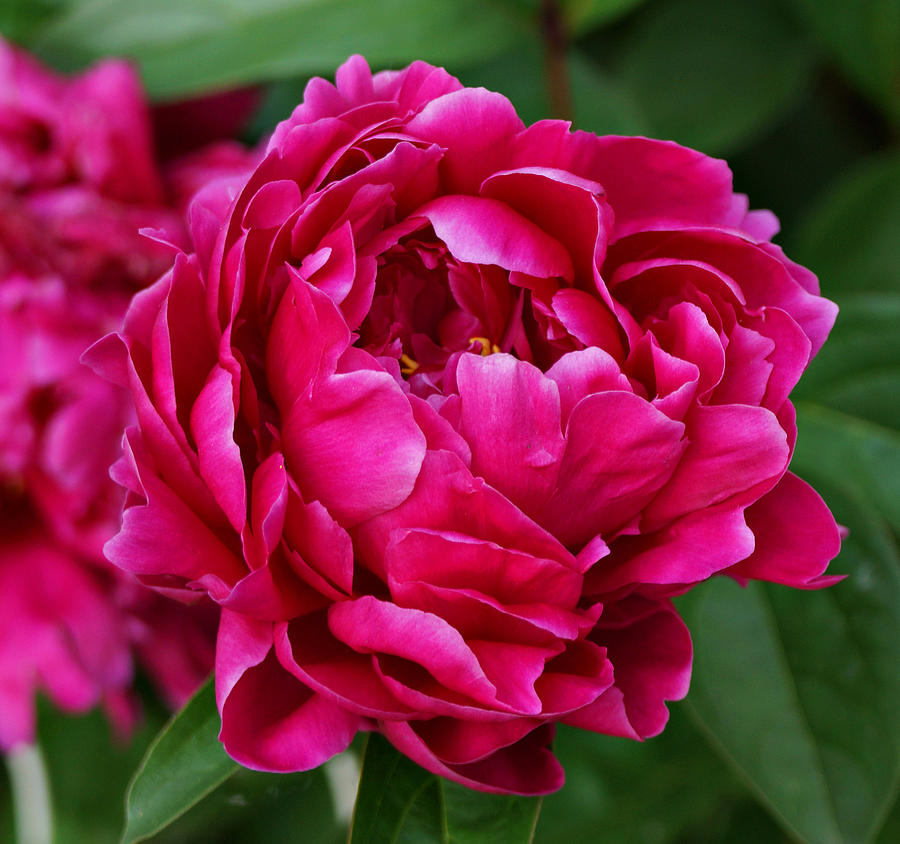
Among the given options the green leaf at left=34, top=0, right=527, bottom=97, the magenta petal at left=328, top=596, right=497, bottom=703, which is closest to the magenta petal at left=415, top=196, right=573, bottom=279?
the magenta petal at left=328, top=596, right=497, bottom=703

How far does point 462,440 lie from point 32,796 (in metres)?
0.46

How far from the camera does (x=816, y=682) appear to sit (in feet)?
1.43

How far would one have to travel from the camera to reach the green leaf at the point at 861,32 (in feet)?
2.03

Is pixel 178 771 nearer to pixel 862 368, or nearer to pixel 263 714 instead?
pixel 263 714

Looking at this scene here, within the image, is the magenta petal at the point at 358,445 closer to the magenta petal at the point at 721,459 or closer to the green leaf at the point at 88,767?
the magenta petal at the point at 721,459

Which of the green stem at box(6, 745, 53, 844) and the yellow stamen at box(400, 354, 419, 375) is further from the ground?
the yellow stamen at box(400, 354, 419, 375)

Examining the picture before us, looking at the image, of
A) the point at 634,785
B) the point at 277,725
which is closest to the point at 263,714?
the point at 277,725

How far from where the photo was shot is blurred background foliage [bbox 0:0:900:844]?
428 mm

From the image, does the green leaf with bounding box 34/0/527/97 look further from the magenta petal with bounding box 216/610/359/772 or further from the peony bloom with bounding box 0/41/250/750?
the magenta petal with bounding box 216/610/359/772

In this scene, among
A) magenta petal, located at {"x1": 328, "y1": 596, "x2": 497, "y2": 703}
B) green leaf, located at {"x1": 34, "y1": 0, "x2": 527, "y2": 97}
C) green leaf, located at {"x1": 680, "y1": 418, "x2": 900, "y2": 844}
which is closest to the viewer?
magenta petal, located at {"x1": 328, "y1": 596, "x2": 497, "y2": 703}

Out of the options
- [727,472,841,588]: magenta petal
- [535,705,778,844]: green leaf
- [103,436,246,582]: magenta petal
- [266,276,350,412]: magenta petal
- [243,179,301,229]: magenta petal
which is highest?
[243,179,301,229]: magenta petal

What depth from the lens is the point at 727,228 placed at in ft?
1.05

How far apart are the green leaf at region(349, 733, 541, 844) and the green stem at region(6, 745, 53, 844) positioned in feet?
1.12

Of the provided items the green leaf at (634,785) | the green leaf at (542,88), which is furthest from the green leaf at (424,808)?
the green leaf at (542,88)
